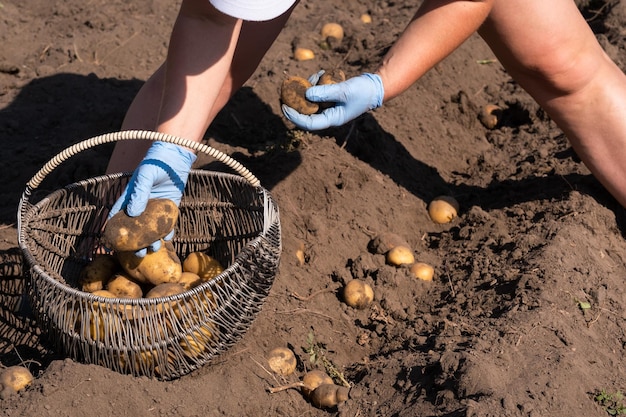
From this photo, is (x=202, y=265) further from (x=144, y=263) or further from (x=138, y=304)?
(x=138, y=304)

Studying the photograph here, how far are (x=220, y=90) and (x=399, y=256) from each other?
94cm

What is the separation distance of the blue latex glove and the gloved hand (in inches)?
16.2

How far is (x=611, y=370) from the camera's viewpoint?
7.86ft

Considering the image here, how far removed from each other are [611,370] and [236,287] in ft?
3.92

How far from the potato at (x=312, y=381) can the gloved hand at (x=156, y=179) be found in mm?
637

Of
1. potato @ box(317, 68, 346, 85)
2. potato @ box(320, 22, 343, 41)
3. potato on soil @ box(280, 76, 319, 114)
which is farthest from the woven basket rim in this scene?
potato @ box(320, 22, 343, 41)

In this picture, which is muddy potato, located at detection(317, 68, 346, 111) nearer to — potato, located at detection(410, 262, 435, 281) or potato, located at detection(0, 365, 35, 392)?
potato, located at detection(410, 262, 435, 281)

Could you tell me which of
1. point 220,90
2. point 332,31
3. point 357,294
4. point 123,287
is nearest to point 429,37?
point 220,90

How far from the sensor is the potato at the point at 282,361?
248 centimetres

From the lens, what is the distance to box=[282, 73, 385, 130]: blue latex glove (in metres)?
2.63

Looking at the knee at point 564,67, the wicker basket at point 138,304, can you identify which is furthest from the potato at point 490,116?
the wicker basket at point 138,304

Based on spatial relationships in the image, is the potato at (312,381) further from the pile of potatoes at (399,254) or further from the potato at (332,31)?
the potato at (332,31)

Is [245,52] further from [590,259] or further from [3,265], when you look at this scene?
[590,259]

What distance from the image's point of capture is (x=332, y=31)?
4621 mm
